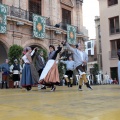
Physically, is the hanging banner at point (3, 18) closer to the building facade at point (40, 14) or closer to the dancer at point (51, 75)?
the building facade at point (40, 14)

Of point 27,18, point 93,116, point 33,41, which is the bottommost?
point 93,116

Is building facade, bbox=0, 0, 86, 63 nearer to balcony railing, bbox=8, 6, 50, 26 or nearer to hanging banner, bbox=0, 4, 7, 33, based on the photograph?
balcony railing, bbox=8, 6, 50, 26

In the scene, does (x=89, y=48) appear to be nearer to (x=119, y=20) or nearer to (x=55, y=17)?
(x=119, y=20)

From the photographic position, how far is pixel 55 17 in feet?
66.8

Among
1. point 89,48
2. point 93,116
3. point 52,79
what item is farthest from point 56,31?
point 89,48

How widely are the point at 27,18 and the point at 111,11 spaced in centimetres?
1325

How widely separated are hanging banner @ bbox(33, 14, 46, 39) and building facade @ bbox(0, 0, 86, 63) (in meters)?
0.37

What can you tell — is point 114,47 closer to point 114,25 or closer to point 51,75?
point 114,25

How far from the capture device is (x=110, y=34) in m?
27.8

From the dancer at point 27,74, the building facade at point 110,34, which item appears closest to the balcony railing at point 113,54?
the building facade at point 110,34

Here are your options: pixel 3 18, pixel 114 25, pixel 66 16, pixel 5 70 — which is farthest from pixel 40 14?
pixel 114 25

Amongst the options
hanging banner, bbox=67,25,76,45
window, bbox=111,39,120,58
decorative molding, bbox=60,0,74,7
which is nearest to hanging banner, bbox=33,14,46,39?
hanging banner, bbox=67,25,76,45

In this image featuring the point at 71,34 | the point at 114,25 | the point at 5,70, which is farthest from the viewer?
the point at 114,25

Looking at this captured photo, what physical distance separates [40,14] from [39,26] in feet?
6.39
